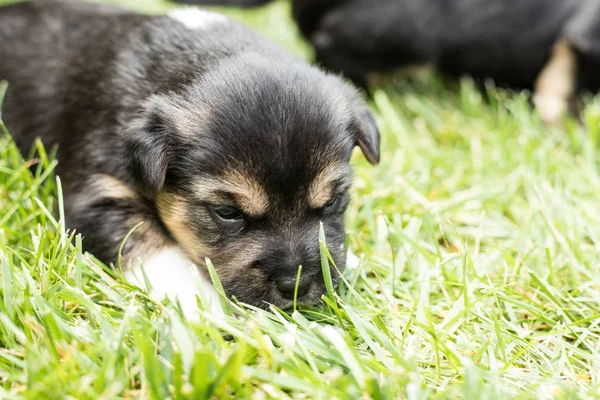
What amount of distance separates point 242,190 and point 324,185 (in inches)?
13.5

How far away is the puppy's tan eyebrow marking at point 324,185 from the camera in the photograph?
2.59 metres

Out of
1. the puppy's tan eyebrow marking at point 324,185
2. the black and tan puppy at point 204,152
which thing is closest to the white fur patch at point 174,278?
the black and tan puppy at point 204,152

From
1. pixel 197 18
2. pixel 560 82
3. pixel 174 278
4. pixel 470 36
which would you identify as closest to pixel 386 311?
pixel 174 278

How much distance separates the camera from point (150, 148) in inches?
103

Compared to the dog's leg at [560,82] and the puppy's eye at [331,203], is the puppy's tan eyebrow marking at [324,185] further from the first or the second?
→ the dog's leg at [560,82]

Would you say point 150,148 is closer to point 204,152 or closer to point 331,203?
point 204,152

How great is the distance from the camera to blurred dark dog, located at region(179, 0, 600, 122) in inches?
213

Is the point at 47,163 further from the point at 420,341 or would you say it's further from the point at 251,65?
the point at 420,341

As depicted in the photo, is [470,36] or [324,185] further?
[470,36]

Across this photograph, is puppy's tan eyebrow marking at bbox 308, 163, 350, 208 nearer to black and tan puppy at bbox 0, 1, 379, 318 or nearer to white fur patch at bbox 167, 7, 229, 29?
black and tan puppy at bbox 0, 1, 379, 318

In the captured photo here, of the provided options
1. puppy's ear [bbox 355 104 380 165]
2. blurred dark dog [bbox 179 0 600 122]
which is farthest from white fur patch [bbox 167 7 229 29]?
blurred dark dog [bbox 179 0 600 122]

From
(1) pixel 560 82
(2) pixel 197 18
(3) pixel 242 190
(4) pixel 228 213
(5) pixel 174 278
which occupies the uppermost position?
(2) pixel 197 18

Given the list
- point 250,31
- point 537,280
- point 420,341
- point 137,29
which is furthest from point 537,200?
point 137,29

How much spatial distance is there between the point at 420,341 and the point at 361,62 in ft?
11.5
